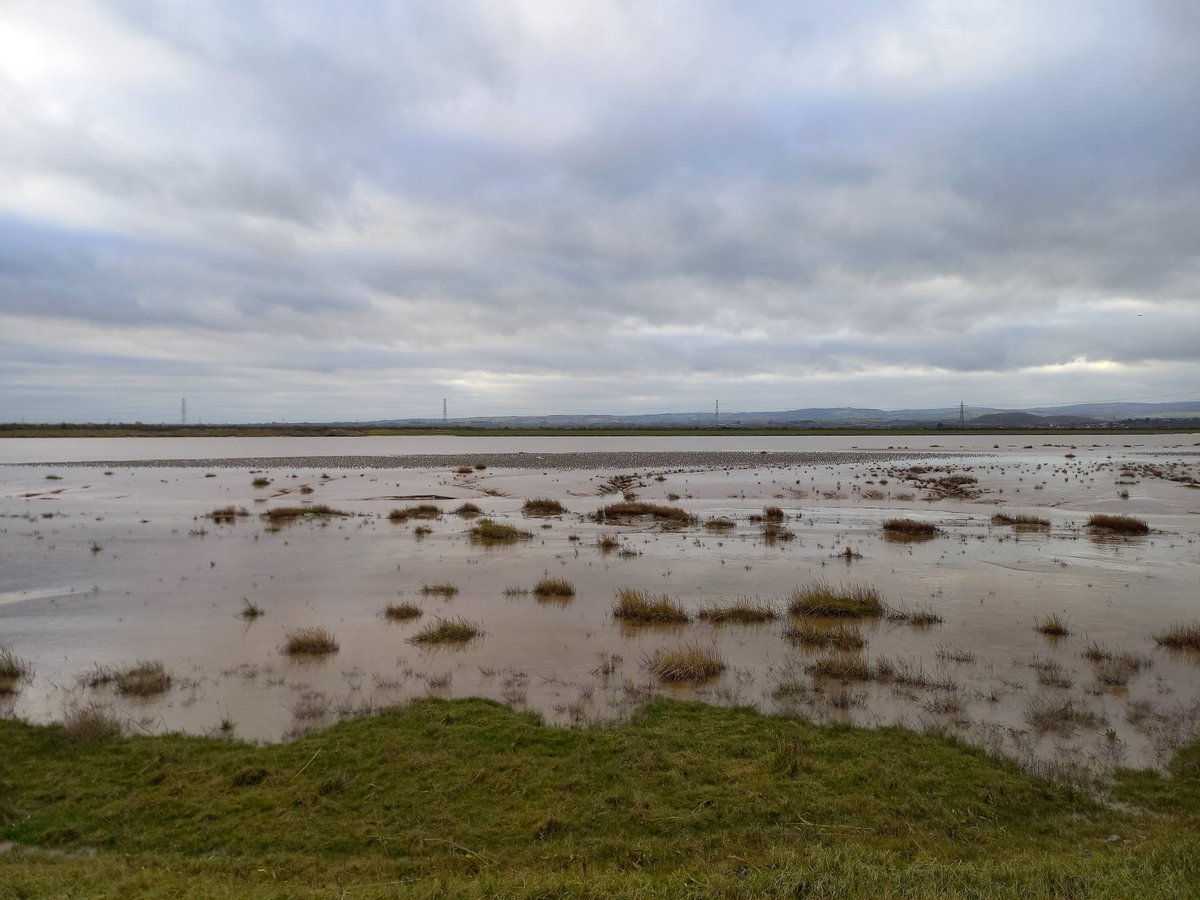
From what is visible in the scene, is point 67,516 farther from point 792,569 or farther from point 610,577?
point 792,569

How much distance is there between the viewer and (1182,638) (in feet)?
41.1

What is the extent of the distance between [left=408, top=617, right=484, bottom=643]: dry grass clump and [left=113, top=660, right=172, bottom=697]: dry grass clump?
392 centimetres

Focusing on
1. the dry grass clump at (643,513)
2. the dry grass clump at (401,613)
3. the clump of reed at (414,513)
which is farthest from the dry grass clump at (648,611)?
the clump of reed at (414,513)

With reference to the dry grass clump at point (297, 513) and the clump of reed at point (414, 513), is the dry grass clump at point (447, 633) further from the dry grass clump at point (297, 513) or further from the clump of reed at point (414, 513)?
the dry grass clump at point (297, 513)

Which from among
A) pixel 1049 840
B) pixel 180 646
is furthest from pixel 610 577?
pixel 1049 840

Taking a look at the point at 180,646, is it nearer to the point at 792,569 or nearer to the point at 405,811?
the point at 405,811

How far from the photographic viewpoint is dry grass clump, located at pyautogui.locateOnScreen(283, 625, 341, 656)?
41.1 ft

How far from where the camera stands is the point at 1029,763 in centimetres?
802

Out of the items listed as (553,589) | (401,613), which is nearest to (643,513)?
(553,589)

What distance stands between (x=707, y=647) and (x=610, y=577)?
6721 millimetres

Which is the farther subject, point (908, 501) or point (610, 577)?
point (908, 501)

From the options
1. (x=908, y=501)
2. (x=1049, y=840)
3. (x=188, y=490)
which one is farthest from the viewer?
(x=188, y=490)

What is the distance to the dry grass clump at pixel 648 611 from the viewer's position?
1466 cm

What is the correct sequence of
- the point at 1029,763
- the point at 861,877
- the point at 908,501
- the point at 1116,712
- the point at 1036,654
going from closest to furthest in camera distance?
1. the point at 861,877
2. the point at 1029,763
3. the point at 1116,712
4. the point at 1036,654
5. the point at 908,501
